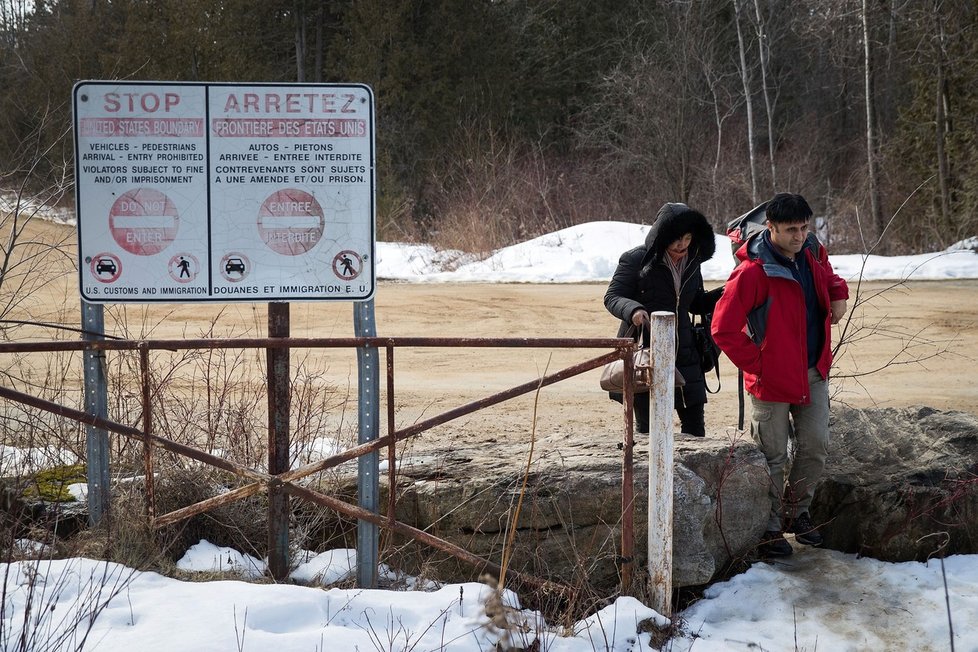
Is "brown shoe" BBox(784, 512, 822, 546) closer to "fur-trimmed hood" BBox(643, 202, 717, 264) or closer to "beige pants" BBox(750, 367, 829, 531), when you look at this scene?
"beige pants" BBox(750, 367, 829, 531)

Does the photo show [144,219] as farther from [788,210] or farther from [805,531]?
[805,531]

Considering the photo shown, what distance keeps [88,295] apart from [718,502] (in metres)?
3.15

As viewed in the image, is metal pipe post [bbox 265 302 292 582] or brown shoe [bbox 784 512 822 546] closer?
metal pipe post [bbox 265 302 292 582]

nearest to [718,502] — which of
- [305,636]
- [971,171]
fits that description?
[305,636]

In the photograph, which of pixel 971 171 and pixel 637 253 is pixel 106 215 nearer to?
pixel 637 253

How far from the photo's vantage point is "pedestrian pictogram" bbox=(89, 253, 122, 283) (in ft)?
14.3

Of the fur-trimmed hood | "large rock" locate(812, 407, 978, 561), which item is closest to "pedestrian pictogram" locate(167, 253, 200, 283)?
the fur-trimmed hood

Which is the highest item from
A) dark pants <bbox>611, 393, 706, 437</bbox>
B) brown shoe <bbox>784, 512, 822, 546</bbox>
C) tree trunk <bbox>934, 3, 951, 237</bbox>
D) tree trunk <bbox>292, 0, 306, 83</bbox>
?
tree trunk <bbox>292, 0, 306, 83</bbox>

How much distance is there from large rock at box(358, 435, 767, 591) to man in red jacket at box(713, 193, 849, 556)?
181 mm

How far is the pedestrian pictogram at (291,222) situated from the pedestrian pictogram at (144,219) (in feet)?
1.31

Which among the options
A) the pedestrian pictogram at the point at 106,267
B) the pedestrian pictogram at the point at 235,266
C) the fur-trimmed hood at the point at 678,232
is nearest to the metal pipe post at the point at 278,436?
the pedestrian pictogram at the point at 235,266

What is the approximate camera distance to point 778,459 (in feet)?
16.7

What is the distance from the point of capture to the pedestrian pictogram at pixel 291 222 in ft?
14.4

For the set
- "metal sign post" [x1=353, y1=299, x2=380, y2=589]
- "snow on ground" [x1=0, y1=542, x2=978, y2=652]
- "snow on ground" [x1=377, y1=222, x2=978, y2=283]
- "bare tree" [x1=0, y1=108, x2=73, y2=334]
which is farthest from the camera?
"snow on ground" [x1=377, y1=222, x2=978, y2=283]
